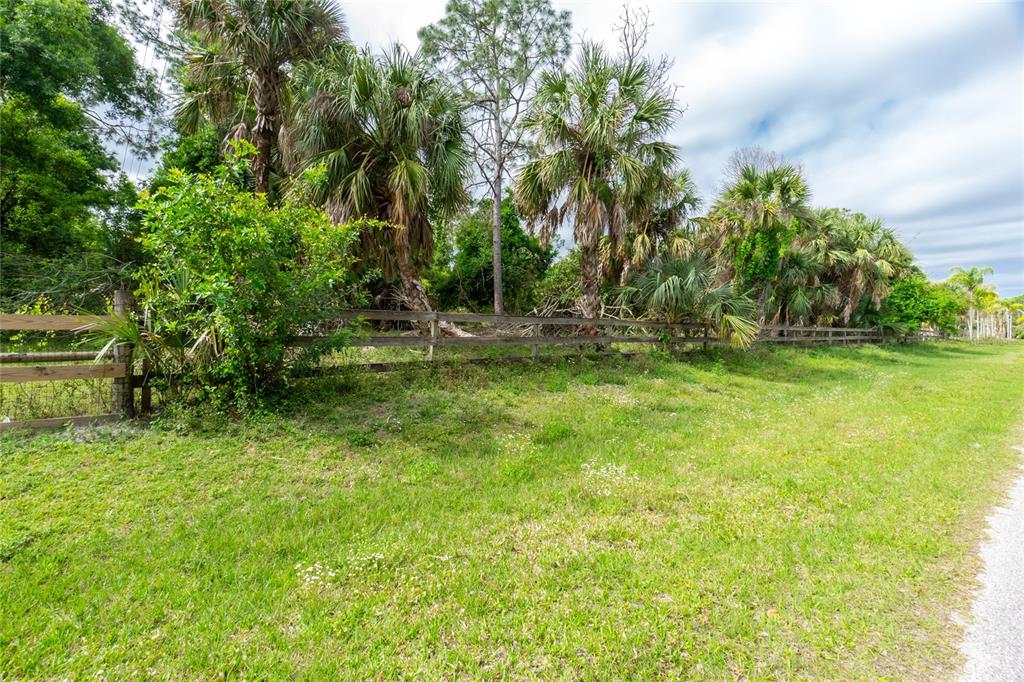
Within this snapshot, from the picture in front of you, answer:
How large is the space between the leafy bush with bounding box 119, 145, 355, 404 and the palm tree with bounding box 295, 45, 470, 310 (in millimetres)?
3447

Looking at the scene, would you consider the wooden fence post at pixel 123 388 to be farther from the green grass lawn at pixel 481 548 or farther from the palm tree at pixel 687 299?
the palm tree at pixel 687 299

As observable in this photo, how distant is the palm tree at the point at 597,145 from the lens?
33.7ft

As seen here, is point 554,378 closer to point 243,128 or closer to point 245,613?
point 245,613

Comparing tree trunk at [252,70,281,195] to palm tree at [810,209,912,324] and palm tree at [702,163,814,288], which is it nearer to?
palm tree at [702,163,814,288]

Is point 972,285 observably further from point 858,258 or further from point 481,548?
point 481,548

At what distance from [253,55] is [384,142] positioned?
2.76m

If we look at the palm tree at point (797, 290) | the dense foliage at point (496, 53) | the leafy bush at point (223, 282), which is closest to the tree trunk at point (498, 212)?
the dense foliage at point (496, 53)

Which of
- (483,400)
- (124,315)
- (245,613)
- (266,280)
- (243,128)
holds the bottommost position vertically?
(245,613)

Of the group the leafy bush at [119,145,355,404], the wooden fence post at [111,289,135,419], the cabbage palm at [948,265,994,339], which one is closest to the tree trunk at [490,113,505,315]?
the leafy bush at [119,145,355,404]

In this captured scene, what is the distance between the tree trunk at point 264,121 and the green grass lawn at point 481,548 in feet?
17.0

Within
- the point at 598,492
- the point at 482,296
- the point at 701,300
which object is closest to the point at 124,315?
the point at 598,492

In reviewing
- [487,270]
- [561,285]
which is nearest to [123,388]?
[561,285]

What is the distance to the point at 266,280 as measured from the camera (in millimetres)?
4996

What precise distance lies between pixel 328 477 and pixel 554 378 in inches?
202
